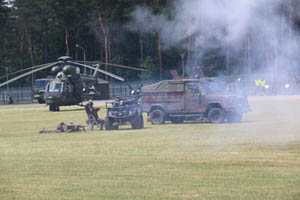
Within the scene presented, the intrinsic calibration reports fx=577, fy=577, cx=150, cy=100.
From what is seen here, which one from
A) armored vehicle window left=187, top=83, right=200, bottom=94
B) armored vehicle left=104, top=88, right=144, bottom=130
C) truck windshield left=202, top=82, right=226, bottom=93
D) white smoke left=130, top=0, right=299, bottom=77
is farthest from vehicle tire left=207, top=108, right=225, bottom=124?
armored vehicle left=104, top=88, right=144, bottom=130

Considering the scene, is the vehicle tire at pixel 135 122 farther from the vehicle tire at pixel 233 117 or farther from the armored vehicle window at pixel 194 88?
the vehicle tire at pixel 233 117

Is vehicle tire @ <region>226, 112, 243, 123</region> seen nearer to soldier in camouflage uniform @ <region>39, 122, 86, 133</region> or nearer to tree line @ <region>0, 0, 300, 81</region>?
soldier in camouflage uniform @ <region>39, 122, 86, 133</region>

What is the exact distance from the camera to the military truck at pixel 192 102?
3269cm

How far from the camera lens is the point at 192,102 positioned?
111 feet

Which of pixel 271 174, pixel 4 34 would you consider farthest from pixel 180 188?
pixel 4 34

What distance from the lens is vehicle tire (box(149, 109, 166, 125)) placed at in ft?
112

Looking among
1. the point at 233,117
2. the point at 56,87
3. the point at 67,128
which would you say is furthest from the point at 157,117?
the point at 56,87

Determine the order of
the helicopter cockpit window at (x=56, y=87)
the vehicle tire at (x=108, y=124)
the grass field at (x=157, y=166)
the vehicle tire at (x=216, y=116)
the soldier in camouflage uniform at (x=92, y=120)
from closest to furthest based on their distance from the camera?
the grass field at (x=157, y=166) < the vehicle tire at (x=108, y=124) < the soldier in camouflage uniform at (x=92, y=120) < the vehicle tire at (x=216, y=116) < the helicopter cockpit window at (x=56, y=87)

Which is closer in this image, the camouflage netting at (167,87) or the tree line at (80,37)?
the camouflage netting at (167,87)

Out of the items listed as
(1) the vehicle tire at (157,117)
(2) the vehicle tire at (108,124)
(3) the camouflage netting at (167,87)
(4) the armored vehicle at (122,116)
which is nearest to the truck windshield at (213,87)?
(3) the camouflage netting at (167,87)

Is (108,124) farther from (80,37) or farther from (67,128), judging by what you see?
(80,37)

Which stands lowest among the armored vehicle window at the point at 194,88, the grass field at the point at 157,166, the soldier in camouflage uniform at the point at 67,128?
the grass field at the point at 157,166

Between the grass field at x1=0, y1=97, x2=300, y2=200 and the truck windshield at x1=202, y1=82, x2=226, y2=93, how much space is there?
803 cm

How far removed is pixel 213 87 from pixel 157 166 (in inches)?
726
